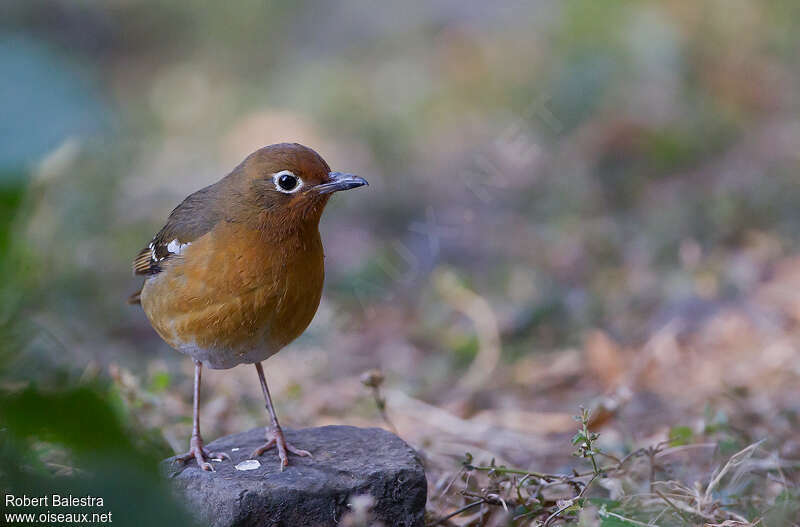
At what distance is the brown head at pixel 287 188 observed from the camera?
13.4ft

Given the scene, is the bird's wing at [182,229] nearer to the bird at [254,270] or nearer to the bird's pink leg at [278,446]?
the bird at [254,270]

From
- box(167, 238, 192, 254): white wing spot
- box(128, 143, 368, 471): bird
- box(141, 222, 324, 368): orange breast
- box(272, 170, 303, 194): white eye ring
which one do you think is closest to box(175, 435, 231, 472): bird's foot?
box(128, 143, 368, 471): bird

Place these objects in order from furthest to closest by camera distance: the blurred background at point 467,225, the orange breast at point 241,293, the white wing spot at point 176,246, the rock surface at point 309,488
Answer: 1. the blurred background at point 467,225
2. the white wing spot at point 176,246
3. the orange breast at point 241,293
4. the rock surface at point 309,488

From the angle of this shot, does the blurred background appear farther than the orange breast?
Yes

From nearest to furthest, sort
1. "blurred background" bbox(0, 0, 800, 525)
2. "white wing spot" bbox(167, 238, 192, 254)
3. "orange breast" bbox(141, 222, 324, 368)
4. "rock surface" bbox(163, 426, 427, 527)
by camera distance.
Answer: "rock surface" bbox(163, 426, 427, 527) < "orange breast" bbox(141, 222, 324, 368) < "white wing spot" bbox(167, 238, 192, 254) < "blurred background" bbox(0, 0, 800, 525)

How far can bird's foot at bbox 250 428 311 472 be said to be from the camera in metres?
3.99

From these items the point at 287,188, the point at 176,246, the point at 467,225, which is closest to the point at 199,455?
the point at 176,246

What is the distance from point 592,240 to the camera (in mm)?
9117

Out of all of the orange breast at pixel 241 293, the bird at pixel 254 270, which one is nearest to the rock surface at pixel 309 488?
the bird at pixel 254 270

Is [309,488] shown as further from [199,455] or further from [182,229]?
[182,229]

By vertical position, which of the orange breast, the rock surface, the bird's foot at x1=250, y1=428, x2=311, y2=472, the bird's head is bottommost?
the rock surface

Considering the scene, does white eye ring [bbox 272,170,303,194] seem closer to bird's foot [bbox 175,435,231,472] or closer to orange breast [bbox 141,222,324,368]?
orange breast [bbox 141,222,324,368]

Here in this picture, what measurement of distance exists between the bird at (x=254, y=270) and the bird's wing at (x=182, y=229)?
13 mm

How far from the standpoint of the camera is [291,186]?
4.14m
